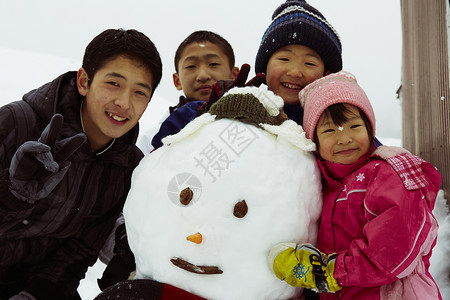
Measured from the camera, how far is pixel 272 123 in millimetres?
1345

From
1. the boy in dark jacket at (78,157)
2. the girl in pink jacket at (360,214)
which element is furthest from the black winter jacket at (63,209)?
the girl in pink jacket at (360,214)

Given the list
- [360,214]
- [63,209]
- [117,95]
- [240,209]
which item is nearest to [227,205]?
[240,209]

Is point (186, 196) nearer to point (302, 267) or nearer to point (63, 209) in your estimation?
point (302, 267)

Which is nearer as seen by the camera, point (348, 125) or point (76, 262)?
point (348, 125)

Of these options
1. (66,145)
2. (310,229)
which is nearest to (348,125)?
(310,229)

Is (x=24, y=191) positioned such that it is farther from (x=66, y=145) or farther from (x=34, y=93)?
(x=34, y=93)

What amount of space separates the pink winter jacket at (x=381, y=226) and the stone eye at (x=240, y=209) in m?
0.33

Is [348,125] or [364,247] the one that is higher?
[348,125]

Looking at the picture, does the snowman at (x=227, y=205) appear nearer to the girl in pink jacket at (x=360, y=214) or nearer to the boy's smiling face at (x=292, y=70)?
the girl in pink jacket at (x=360, y=214)

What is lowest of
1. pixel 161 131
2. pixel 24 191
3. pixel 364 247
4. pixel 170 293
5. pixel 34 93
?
pixel 170 293

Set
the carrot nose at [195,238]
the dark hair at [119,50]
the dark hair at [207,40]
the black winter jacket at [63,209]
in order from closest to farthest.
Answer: the carrot nose at [195,238] < the black winter jacket at [63,209] < the dark hair at [119,50] < the dark hair at [207,40]

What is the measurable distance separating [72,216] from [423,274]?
5.08 ft

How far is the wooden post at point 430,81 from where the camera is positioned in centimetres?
201

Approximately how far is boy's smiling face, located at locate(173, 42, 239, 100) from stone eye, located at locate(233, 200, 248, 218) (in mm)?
1380
